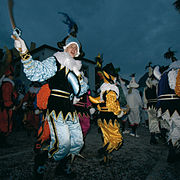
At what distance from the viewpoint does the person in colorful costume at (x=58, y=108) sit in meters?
1.67

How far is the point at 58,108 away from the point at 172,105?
85.9 inches

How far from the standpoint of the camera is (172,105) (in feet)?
8.72

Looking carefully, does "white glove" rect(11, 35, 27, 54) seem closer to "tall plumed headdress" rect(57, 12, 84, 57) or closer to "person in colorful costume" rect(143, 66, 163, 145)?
"tall plumed headdress" rect(57, 12, 84, 57)

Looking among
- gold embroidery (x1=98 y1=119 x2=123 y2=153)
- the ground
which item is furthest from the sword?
gold embroidery (x1=98 y1=119 x2=123 y2=153)

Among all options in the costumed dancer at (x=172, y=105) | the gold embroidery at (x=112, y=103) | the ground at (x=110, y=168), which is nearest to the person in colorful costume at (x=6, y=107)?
the ground at (x=110, y=168)

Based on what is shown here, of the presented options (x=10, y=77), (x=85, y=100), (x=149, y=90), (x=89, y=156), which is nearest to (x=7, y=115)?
(x=10, y=77)

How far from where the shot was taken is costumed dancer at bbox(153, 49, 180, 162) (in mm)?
2490

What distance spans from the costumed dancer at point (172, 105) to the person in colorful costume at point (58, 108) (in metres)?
1.73

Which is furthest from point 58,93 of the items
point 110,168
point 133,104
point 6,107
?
point 133,104

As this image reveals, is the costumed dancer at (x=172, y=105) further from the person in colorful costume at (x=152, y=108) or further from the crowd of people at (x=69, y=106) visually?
the person in colorful costume at (x=152, y=108)

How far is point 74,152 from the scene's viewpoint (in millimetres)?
1940

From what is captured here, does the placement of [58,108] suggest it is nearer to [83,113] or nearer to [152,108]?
[83,113]

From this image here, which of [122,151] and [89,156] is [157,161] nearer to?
[122,151]

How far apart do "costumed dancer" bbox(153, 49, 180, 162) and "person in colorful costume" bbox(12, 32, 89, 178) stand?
5.68ft
